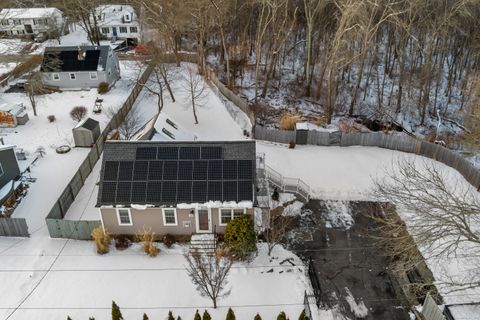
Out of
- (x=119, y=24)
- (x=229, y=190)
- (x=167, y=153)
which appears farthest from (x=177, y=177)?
(x=119, y=24)

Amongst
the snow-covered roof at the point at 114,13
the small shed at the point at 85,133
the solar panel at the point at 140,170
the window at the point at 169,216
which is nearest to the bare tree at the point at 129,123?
the small shed at the point at 85,133

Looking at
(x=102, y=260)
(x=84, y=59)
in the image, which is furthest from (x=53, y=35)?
(x=102, y=260)

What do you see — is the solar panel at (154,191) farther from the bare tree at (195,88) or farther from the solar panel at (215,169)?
the bare tree at (195,88)

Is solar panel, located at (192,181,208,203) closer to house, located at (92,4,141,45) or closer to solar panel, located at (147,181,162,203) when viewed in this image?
solar panel, located at (147,181,162,203)

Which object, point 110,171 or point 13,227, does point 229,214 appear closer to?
point 110,171

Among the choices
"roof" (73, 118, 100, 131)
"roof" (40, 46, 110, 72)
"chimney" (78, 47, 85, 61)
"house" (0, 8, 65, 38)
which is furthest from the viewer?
"house" (0, 8, 65, 38)

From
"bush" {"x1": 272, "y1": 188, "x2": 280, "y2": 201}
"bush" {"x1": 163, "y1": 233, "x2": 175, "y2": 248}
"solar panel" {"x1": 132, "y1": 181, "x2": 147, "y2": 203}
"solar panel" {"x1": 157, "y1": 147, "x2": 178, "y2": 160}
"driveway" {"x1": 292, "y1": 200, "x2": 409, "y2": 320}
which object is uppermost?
"solar panel" {"x1": 157, "y1": 147, "x2": 178, "y2": 160}

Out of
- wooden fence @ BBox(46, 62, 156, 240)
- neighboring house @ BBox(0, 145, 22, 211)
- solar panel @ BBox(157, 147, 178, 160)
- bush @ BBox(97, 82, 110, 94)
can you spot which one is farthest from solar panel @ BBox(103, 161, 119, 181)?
bush @ BBox(97, 82, 110, 94)

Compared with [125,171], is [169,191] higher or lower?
lower
